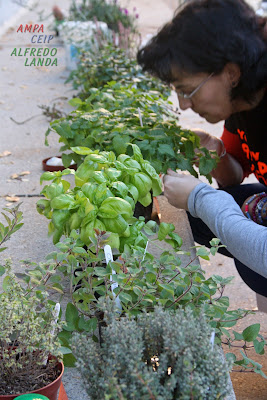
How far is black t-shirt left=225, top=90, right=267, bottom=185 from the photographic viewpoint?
6.93 ft

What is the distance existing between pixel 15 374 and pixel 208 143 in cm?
167

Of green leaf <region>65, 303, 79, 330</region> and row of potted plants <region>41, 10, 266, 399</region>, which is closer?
row of potted plants <region>41, 10, 266, 399</region>

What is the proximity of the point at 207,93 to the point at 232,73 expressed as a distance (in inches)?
4.6

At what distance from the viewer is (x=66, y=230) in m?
1.61

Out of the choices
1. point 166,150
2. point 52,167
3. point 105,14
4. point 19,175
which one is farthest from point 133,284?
point 105,14

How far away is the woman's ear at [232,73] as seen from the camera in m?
1.97

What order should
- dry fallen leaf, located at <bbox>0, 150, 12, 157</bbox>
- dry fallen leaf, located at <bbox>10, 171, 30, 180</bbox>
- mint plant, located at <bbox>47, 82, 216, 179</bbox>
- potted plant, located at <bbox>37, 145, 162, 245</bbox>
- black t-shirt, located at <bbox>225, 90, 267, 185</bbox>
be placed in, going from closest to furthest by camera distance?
potted plant, located at <bbox>37, 145, 162, 245</bbox>
mint plant, located at <bbox>47, 82, 216, 179</bbox>
black t-shirt, located at <bbox>225, 90, 267, 185</bbox>
dry fallen leaf, located at <bbox>10, 171, 30, 180</bbox>
dry fallen leaf, located at <bbox>0, 150, 12, 157</bbox>

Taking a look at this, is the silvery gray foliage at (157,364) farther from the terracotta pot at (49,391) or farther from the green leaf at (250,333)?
the green leaf at (250,333)

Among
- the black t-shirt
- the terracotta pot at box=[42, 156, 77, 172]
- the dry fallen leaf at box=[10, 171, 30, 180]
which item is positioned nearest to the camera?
the black t-shirt

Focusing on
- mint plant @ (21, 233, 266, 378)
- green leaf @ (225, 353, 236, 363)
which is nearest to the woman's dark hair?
mint plant @ (21, 233, 266, 378)

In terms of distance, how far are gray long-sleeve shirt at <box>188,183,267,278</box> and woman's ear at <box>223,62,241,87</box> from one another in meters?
0.43

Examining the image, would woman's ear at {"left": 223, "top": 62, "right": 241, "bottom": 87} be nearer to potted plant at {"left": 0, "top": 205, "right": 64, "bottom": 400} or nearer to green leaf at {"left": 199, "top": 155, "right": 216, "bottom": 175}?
green leaf at {"left": 199, "top": 155, "right": 216, "bottom": 175}

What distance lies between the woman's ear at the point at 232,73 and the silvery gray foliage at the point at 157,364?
118 cm

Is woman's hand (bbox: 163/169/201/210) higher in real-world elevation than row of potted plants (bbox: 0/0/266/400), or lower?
lower
